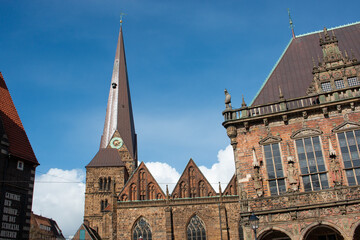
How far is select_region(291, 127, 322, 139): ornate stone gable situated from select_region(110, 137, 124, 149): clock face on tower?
32814 millimetres

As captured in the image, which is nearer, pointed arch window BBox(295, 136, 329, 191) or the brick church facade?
the brick church facade

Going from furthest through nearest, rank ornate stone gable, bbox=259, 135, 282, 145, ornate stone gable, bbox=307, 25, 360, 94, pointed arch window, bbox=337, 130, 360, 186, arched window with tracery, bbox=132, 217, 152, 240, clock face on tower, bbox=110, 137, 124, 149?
clock face on tower, bbox=110, 137, 124, 149 → arched window with tracery, bbox=132, 217, 152, 240 → ornate stone gable, bbox=307, 25, 360, 94 → ornate stone gable, bbox=259, 135, 282, 145 → pointed arch window, bbox=337, 130, 360, 186

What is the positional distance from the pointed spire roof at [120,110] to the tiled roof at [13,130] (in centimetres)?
2606

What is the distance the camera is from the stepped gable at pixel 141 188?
30578 mm

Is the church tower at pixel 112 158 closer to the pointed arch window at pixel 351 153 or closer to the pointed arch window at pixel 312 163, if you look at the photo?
the pointed arch window at pixel 312 163

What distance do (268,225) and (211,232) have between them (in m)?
14.3

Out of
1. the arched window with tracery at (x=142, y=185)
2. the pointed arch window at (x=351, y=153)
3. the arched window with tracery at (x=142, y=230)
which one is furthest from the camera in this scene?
the arched window with tracery at (x=142, y=185)

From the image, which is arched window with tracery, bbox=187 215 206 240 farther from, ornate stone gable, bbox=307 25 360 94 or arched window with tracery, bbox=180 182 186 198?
ornate stone gable, bbox=307 25 360 94

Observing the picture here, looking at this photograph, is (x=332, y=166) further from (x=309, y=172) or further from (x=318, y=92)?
(x=318, y=92)

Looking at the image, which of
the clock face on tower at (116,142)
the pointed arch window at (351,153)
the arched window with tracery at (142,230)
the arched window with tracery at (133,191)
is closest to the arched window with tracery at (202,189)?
the arched window with tracery at (142,230)

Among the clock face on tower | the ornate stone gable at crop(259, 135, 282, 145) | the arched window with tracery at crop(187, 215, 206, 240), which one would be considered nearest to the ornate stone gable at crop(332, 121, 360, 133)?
the ornate stone gable at crop(259, 135, 282, 145)

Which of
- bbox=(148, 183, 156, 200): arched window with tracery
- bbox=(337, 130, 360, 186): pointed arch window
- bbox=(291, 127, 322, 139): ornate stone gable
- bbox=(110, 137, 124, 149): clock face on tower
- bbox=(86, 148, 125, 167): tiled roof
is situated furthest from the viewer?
bbox=(110, 137, 124, 149): clock face on tower

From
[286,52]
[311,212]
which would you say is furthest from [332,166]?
[286,52]

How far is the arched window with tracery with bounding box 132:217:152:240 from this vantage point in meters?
28.2
